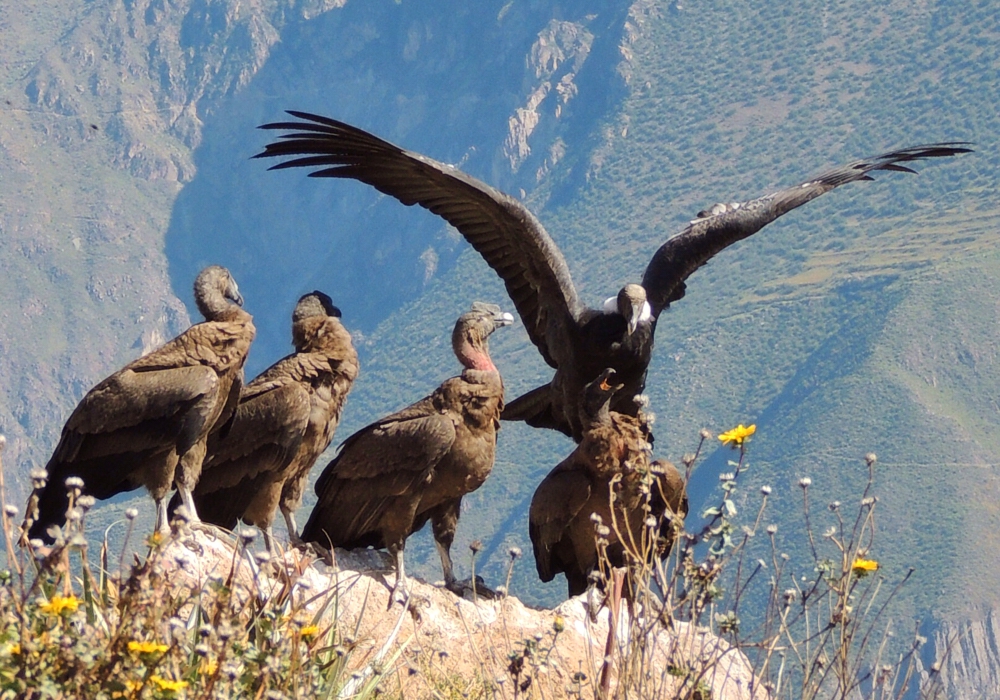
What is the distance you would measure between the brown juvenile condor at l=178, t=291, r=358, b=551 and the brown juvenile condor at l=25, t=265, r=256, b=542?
237 millimetres

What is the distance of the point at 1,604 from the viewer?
18.1 ft

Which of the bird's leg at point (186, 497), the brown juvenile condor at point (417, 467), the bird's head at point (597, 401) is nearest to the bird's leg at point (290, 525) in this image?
the brown juvenile condor at point (417, 467)

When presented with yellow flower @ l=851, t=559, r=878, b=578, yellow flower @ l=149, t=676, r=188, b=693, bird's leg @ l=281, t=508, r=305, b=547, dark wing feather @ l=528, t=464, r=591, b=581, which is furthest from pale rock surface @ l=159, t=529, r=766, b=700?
yellow flower @ l=149, t=676, r=188, b=693

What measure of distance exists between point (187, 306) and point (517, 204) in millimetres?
161714

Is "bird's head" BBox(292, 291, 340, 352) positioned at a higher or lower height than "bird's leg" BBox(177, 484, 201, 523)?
higher

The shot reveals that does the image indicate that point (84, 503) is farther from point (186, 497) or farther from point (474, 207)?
point (474, 207)

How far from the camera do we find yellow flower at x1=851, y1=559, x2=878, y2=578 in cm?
642

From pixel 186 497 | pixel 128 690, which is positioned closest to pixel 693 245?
pixel 186 497

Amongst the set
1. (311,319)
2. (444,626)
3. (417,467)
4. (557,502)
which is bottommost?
(444,626)

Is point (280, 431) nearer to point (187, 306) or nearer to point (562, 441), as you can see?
point (562, 441)

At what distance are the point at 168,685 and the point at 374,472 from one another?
4.93m

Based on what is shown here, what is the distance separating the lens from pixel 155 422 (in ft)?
30.8

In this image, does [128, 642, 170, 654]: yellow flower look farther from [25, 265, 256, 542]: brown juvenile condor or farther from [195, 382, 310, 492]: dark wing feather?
[195, 382, 310, 492]: dark wing feather

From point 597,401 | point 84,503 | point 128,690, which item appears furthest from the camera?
point 597,401
